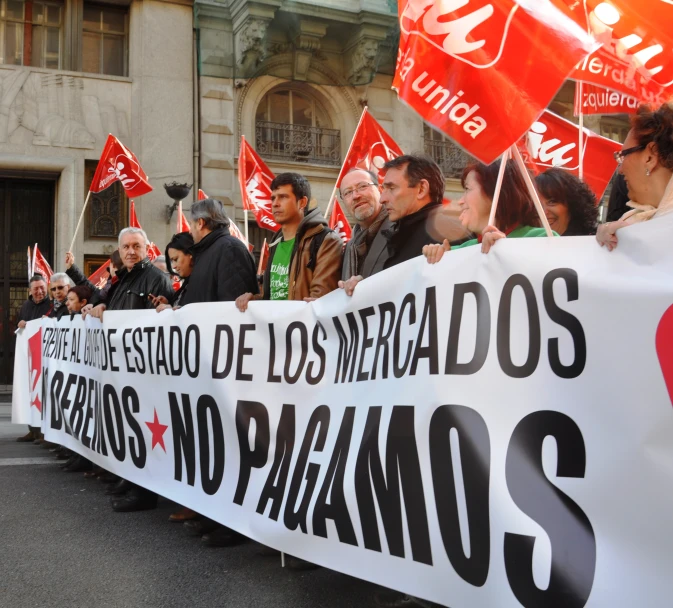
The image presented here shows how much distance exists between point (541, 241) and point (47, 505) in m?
3.83

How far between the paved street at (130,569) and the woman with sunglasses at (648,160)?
1.81m

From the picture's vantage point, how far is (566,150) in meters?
6.24

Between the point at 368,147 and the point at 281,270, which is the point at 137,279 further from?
the point at 368,147

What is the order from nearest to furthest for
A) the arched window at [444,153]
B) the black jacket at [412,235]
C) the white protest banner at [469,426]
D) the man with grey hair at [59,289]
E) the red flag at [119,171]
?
the white protest banner at [469,426] → the black jacket at [412,235] → the man with grey hair at [59,289] → the red flag at [119,171] → the arched window at [444,153]

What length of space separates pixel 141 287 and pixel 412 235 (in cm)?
245

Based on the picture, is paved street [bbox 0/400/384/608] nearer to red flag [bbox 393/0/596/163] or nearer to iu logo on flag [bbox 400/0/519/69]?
red flag [bbox 393/0/596/163]

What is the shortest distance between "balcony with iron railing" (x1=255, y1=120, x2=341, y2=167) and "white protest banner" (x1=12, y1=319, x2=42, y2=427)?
7.99 metres

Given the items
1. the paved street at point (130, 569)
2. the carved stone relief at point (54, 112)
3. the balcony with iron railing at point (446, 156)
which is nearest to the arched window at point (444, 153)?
the balcony with iron railing at point (446, 156)

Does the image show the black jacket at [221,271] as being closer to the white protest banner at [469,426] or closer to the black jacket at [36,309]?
the white protest banner at [469,426]

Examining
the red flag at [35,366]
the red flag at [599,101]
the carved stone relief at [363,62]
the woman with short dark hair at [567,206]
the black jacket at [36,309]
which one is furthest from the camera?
the carved stone relief at [363,62]

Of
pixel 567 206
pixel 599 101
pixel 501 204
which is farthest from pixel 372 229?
pixel 599 101

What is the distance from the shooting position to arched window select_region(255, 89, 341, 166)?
15.1 metres

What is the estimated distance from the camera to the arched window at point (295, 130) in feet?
49.5

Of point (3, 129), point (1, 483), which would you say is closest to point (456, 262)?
point (1, 483)
